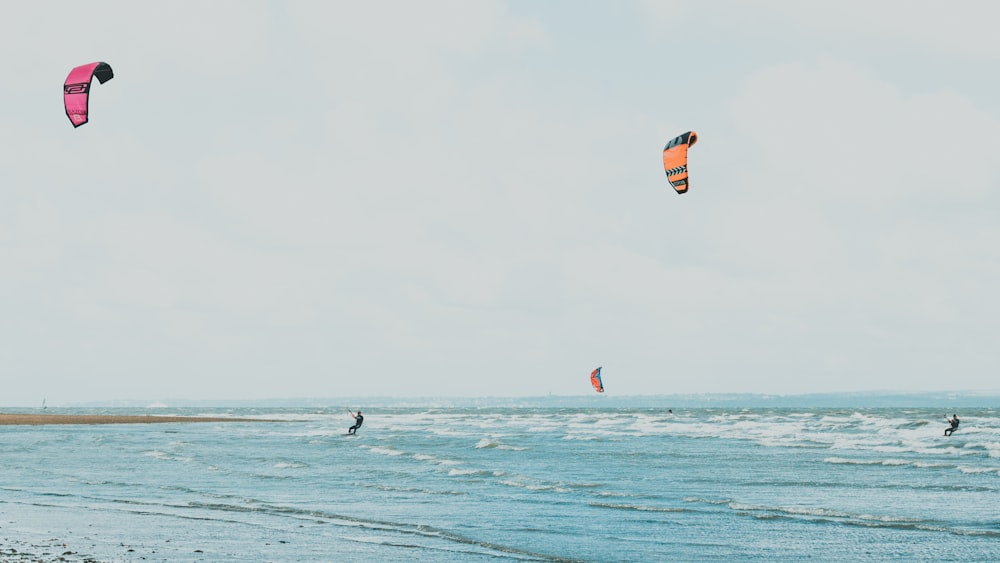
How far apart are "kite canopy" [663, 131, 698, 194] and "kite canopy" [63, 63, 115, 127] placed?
14.9 m

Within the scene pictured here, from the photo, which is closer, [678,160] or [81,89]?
[81,89]

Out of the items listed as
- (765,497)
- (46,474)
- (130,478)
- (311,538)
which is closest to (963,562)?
Answer: (765,497)

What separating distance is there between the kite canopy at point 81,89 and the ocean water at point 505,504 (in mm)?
8900

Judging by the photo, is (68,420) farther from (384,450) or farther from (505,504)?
(505,504)

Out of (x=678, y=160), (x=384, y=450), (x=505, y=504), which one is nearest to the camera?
(x=505, y=504)

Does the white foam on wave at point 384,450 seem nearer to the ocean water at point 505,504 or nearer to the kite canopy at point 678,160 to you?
the ocean water at point 505,504

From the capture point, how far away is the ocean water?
49.6 feet

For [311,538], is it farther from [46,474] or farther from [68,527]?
[46,474]

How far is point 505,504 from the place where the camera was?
69.4ft

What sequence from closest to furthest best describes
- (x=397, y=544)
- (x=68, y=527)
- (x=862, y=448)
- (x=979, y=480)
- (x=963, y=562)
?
(x=963, y=562) → (x=397, y=544) → (x=68, y=527) → (x=979, y=480) → (x=862, y=448)

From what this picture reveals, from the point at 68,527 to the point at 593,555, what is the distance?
9.17 meters

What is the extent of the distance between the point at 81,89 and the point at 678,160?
15619mm

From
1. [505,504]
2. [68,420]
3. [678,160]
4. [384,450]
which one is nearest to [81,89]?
[505,504]

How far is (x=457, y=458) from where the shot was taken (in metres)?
35.8
